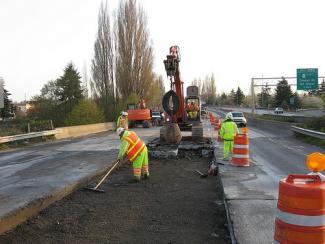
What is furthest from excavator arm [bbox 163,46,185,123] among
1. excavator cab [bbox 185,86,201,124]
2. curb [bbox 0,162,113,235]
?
curb [bbox 0,162,113,235]

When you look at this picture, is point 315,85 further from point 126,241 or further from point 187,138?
point 126,241

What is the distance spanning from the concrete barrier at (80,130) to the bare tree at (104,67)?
742cm

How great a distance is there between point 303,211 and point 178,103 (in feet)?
47.8

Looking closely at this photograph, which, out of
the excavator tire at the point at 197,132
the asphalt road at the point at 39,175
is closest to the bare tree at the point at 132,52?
the excavator tire at the point at 197,132

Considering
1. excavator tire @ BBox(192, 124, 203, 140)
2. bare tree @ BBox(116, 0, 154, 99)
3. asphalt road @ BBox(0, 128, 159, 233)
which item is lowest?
asphalt road @ BBox(0, 128, 159, 233)

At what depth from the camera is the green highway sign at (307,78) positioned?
4144cm

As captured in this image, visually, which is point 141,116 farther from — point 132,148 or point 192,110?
point 132,148

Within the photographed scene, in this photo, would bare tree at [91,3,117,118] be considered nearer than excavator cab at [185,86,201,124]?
No

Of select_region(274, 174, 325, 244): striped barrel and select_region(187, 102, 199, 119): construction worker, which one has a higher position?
select_region(187, 102, 199, 119): construction worker

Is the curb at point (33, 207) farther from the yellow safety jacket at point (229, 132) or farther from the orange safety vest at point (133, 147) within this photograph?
the yellow safety jacket at point (229, 132)

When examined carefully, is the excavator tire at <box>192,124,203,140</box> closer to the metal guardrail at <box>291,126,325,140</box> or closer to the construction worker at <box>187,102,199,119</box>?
the construction worker at <box>187,102,199,119</box>

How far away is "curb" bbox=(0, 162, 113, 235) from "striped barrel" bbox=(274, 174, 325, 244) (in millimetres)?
4699

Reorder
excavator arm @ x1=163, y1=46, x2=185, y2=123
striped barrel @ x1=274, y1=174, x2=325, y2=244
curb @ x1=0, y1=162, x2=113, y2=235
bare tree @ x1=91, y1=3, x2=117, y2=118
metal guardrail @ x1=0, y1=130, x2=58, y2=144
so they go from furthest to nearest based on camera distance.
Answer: bare tree @ x1=91, y1=3, x2=117, y2=118, metal guardrail @ x1=0, y1=130, x2=58, y2=144, excavator arm @ x1=163, y1=46, x2=185, y2=123, curb @ x1=0, y1=162, x2=113, y2=235, striped barrel @ x1=274, y1=174, x2=325, y2=244

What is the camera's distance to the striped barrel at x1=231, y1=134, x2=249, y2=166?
12.5m
